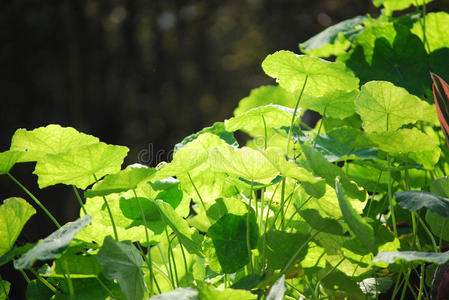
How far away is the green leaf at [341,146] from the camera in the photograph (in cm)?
51

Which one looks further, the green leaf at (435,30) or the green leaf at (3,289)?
the green leaf at (435,30)

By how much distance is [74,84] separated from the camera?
369cm

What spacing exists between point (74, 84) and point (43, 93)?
1.06 feet

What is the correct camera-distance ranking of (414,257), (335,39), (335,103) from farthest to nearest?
(335,39)
(335,103)
(414,257)

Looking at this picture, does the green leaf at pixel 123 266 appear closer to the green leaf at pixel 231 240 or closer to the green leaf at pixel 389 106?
the green leaf at pixel 231 240

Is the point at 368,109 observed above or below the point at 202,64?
above

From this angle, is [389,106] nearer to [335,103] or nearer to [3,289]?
[335,103]

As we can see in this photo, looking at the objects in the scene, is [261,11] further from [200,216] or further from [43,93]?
[200,216]

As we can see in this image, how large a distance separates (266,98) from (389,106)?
311 millimetres

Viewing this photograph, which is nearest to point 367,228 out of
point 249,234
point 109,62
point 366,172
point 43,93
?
point 249,234

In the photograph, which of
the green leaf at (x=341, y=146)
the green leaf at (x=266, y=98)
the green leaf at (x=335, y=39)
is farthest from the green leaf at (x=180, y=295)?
the green leaf at (x=335, y=39)

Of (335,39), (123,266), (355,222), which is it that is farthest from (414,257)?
(335,39)

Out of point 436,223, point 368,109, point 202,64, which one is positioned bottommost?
point 202,64

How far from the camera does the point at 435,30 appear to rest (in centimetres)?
82
